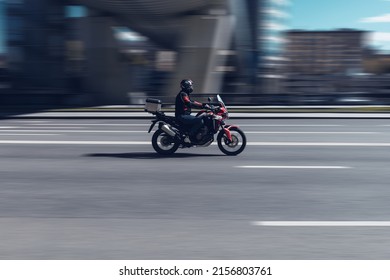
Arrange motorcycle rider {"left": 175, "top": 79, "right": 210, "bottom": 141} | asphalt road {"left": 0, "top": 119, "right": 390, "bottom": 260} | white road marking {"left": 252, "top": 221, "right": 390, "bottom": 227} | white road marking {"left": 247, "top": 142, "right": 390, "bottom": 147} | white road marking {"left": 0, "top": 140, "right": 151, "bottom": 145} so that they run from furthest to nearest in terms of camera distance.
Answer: white road marking {"left": 0, "top": 140, "right": 151, "bottom": 145} → white road marking {"left": 247, "top": 142, "right": 390, "bottom": 147} → motorcycle rider {"left": 175, "top": 79, "right": 210, "bottom": 141} → white road marking {"left": 252, "top": 221, "right": 390, "bottom": 227} → asphalt road {"left": 0, "top": 119, "right": 390, "bottom": 260}

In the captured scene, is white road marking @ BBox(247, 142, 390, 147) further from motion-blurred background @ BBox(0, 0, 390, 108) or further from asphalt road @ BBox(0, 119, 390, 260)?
motion-blurred background @ BBox(0, 0, 390, 108)

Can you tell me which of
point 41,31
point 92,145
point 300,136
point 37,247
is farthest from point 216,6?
point 37,247

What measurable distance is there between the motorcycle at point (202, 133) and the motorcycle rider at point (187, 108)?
0.27 ft

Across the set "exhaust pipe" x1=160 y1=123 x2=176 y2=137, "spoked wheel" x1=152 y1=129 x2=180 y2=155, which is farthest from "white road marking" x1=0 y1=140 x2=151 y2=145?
"exhaust pipe" x1=160 y1=123 x2=176 y2=137

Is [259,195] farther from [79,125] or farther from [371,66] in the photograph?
[371,66]

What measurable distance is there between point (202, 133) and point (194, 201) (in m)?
4.70

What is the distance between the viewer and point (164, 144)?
13023mm

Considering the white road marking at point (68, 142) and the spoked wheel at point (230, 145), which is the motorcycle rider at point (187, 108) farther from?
the white road marking at point (68, 142)

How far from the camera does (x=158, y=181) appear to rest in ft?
32.0

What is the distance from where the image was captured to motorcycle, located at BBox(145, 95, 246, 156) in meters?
12.8

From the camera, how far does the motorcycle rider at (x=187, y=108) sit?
41.7 feet
